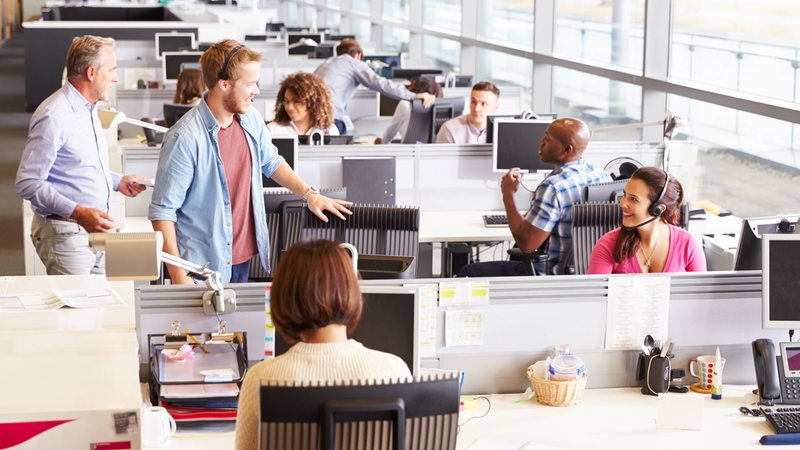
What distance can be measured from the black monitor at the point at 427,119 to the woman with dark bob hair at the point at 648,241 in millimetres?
3641

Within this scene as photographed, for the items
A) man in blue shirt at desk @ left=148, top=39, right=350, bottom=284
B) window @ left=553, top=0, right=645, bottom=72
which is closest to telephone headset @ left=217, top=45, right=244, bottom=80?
man in blue shirt at desk @ left=148, top=39, right=350, bottom=284

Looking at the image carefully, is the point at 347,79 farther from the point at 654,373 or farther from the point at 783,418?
the point at 783,418

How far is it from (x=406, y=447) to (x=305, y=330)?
0.95ft

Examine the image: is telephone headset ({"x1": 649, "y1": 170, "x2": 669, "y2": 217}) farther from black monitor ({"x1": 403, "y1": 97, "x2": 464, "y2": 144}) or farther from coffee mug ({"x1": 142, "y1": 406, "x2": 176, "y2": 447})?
black monitor ({"x1": 403, "y1": 97, "x2": 464, "y2": 144})

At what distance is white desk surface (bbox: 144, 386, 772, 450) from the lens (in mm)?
2611

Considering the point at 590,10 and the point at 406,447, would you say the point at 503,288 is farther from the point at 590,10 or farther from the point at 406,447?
the point at 590,10

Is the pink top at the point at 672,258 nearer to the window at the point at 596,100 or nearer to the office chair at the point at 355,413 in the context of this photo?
the office chair at the point at 355,413

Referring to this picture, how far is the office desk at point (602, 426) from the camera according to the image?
8.63 feet

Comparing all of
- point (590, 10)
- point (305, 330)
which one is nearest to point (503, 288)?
point (305, 330)

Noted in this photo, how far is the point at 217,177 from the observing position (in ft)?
11.2

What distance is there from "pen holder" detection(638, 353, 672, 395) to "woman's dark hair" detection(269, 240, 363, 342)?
48.0 inches

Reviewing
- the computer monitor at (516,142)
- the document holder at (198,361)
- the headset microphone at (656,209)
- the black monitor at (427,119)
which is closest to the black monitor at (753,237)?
the headset microphone at (656,209)

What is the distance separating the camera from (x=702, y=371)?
299cm

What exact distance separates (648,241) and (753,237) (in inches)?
14.2
